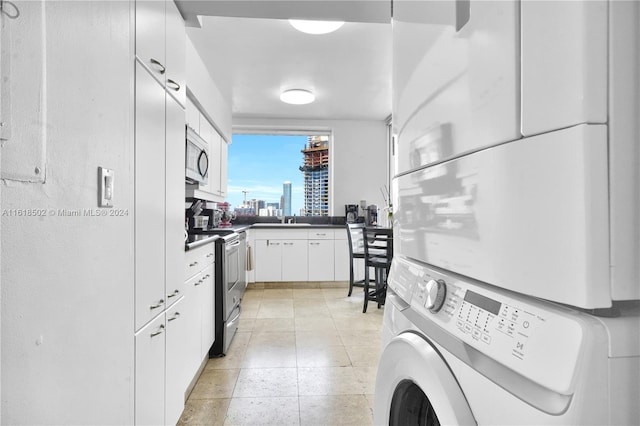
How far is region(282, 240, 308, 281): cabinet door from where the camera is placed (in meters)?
4.71

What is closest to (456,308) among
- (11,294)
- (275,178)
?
(11,294)

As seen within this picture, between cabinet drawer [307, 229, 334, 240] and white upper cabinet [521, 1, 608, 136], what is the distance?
4.27 meters

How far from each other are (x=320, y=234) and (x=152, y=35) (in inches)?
143

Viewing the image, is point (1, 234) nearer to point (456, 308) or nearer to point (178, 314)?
point (456, 308)

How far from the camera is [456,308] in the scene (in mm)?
622

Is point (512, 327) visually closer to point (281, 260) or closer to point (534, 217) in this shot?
point (534, 217)

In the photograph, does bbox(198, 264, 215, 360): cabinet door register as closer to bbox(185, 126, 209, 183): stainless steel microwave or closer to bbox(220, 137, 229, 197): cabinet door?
bbox(185, 126, 209, 183): stainless steel microwave

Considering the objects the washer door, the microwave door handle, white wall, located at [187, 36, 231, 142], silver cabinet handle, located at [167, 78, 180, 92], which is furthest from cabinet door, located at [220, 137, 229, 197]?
the washer door

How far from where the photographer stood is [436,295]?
0.68m

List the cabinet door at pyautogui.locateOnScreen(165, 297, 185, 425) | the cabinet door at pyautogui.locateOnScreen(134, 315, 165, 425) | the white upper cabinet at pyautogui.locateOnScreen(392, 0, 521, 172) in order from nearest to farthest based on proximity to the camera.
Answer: the white upper cabinet at pyautogui.locateOnScreen(392, 0, 521, 172), the cabinet door at pyautogui.locateOnScreen(134, 315, 165, 425), the cabinet door at pyautogui.locateOnScreen(165, 297, 185, 425)

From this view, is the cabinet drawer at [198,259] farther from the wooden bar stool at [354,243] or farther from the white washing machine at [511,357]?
the wooden bar stool at [354,243]

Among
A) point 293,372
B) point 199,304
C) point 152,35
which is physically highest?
point 152,35

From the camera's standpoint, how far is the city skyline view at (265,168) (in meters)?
5.28

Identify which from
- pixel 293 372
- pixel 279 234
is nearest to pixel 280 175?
pixel 279 234
